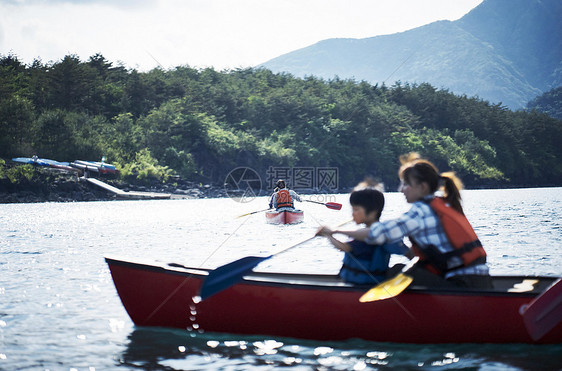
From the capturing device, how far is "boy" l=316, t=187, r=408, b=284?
5.70 meters

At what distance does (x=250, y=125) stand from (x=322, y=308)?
7324cm

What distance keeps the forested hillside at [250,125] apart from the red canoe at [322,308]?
50.0 metres

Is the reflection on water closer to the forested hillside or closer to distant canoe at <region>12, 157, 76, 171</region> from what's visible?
distant canoe at <region>12, 157, 76, 171</region>

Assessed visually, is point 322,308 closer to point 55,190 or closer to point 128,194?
point 55,190

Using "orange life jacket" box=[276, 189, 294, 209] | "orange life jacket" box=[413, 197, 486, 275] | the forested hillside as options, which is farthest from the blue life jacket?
the forested hillside

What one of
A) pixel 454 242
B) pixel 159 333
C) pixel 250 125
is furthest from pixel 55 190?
pixel 454 242

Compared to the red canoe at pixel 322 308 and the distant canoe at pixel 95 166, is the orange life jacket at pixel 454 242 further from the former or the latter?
the distant canoe at pixel 95 166

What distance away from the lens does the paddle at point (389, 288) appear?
5312mm

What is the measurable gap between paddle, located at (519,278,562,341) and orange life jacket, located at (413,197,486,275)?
2.19 ft

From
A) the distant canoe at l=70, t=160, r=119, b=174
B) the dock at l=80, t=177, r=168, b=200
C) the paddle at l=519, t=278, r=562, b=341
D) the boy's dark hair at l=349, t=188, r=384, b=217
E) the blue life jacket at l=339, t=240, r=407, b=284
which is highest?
the distant canoe at l=70, t=160, r=119, b=174

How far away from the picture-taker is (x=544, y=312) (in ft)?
16.3

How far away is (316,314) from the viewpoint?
5871 millimetres

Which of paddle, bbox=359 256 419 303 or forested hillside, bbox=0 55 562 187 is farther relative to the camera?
forested hillside, bbox=0 55 562 187

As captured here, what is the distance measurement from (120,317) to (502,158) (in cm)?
9809
